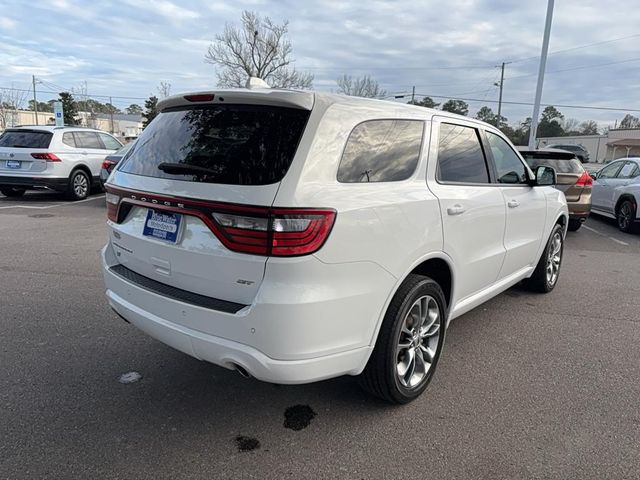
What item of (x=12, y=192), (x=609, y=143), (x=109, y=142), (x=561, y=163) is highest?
(x=609, y=143)

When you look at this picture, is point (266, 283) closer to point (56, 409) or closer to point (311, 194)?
point (311, 194)

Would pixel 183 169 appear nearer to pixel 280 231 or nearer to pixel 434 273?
pixel 280 231

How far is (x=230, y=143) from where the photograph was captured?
8.39ft

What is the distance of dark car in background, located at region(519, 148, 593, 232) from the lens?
877 centimetres

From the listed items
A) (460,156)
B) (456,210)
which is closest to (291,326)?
(456,210)

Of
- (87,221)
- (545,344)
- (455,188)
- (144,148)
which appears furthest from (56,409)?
(87,221)

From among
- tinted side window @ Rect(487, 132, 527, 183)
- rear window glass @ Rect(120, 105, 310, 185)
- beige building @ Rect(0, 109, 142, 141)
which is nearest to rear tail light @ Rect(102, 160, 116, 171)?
rear window glass @ Rect(120, 105, 310, 185)

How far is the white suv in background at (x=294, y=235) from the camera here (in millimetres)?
2299

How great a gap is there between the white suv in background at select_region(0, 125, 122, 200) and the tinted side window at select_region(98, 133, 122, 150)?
789 millimetres

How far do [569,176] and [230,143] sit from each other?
8.06 meters

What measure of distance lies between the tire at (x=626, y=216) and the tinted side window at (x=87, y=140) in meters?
12.4

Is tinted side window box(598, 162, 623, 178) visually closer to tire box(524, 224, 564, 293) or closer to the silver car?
the silver car

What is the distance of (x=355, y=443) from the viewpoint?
2.69 metres

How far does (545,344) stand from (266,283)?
288 cm
